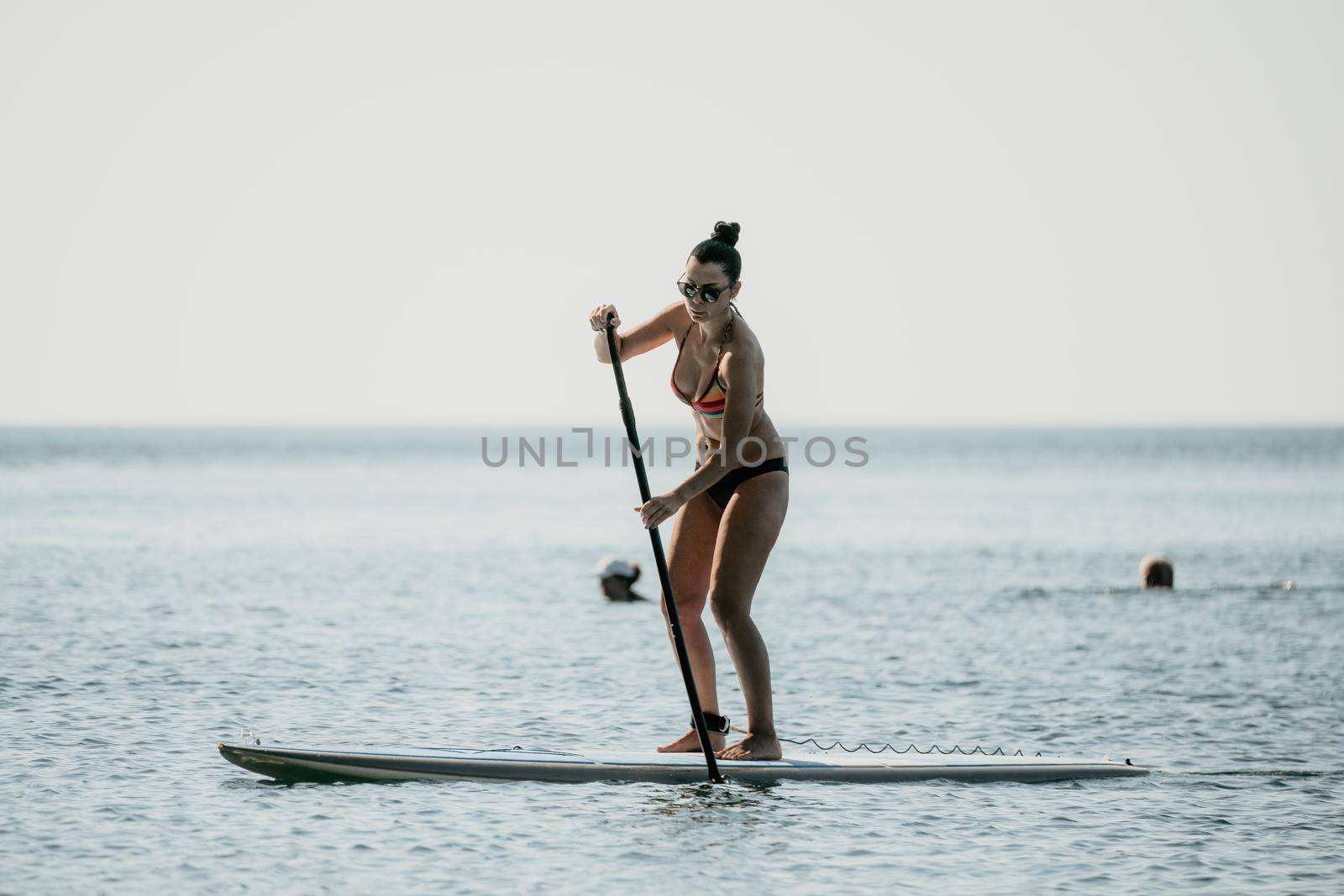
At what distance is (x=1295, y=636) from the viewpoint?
17953 mm

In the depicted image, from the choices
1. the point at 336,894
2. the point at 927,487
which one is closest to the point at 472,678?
the point at 336,894

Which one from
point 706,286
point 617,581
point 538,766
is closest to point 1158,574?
point 617,581

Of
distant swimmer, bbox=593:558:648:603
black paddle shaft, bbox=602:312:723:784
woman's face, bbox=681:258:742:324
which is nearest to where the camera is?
woman's face, bbox=681:258:742:324

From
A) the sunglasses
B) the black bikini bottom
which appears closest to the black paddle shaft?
the black bikini bottom

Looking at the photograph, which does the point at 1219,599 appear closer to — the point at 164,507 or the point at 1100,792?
the point at 1100,792

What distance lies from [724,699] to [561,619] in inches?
267

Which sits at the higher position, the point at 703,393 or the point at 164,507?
the point at 703,393

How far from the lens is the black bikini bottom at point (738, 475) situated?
27.3 ft

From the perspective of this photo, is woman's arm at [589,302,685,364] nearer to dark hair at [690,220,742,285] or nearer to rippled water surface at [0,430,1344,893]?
dark hair at [690,220,742,285]

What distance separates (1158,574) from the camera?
78.6 ft

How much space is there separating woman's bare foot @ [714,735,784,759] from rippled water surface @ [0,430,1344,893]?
195 millimetres

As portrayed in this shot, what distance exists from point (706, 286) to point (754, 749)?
8.64ft

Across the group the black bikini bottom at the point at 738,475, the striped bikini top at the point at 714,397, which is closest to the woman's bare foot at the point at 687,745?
the black bikini bottom at the point at 738,475

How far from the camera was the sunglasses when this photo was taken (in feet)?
26.1
